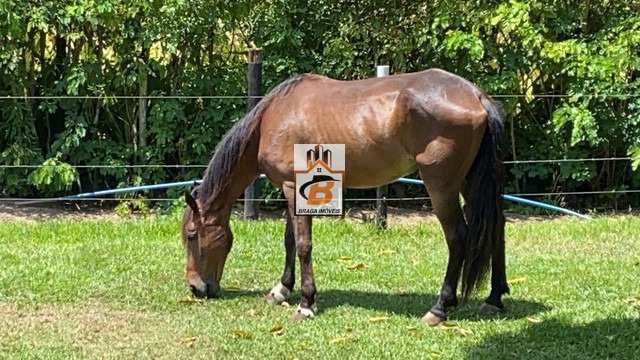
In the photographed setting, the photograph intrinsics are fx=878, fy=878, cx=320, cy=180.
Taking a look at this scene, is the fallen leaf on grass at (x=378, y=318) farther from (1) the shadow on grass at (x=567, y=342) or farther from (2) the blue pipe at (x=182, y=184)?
(2) the blue pipe at (x=182, y=184)

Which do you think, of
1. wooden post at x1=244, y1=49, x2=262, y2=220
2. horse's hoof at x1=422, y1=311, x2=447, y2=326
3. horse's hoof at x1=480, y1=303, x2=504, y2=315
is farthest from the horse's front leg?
wooden post at x1=244, y1=49, x2=262, y2=220

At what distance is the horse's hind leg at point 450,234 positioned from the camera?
5.38 m

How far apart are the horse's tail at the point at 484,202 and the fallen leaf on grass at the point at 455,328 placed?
0.65 ft

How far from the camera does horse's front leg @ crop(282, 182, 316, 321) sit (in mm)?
5652

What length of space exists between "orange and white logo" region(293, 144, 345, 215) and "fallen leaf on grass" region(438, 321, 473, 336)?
1.05 meters

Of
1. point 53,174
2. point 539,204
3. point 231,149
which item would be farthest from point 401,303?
point 53,174

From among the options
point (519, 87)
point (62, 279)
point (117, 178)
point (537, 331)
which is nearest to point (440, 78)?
point (537, 331)

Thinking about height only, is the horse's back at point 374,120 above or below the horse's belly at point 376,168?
above

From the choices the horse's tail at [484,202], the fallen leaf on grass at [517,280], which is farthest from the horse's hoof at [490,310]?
the fallen leaf on grass at [517,280]

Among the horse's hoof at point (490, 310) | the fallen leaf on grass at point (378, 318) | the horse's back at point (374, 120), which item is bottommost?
the fallen leaf on grass at point (378, 318)

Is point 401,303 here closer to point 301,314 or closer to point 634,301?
point 301,314

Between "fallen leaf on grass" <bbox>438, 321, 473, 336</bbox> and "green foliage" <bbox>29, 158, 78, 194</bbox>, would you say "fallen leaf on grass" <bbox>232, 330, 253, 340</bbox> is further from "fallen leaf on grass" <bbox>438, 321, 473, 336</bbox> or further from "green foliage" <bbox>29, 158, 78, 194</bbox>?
"green foliage" <bbox>29, 158, 78, 194</bbox>

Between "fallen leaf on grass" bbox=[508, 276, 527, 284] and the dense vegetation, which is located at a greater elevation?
the dense vegetation

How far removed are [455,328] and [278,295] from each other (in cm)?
130
